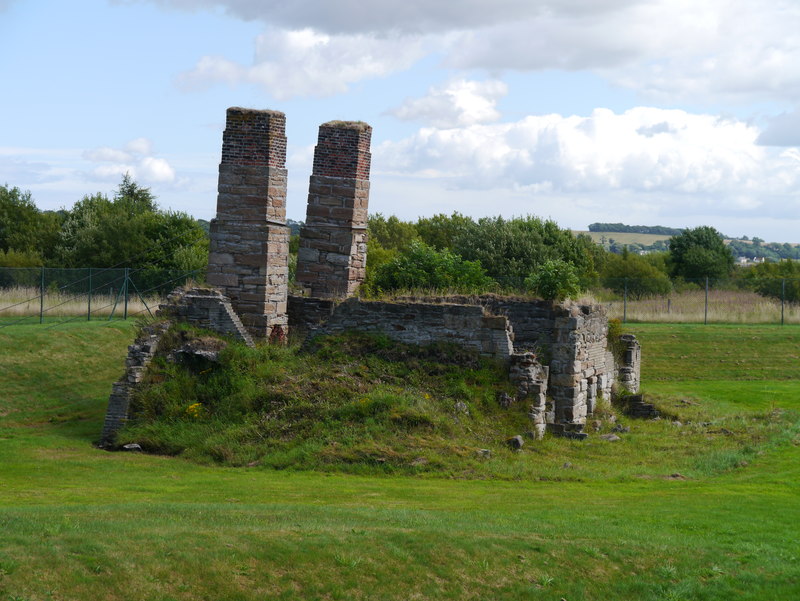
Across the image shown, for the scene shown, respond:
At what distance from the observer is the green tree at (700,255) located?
223 feet

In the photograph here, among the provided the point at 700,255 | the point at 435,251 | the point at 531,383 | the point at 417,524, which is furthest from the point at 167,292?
the point at 700,255

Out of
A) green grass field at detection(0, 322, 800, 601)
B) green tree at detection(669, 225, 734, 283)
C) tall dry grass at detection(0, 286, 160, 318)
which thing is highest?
green tree at detection(669, 225, 734, 283)

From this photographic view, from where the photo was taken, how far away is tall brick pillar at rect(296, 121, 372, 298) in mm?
25047

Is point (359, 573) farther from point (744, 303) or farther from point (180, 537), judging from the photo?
point (744, 303)

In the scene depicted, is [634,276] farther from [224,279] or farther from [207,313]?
[207,313]

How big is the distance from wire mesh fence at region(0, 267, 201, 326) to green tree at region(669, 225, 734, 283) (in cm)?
3959

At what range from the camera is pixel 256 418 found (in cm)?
2066

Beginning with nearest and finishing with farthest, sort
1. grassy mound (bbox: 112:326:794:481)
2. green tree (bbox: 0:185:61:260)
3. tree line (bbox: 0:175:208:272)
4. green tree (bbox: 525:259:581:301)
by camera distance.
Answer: grassy mound (bbox: 112:326:794:481) < green tree (bbox: 525:259:581:301) < tree line (bbox: 0:175:208:272) < green tree (bbox: 0:185:61:260)

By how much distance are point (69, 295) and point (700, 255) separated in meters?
46.0

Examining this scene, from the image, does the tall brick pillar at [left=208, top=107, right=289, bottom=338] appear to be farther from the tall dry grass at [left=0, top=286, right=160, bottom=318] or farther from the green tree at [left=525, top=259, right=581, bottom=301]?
the tall dry grass at [left=0, top=286, right=160, bottom=318]

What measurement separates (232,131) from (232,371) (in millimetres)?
6116

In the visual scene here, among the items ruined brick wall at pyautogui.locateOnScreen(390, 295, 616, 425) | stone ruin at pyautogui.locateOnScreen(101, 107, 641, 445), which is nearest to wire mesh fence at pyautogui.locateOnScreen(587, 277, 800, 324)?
ruined brick wall at pyautogui.locateOnScreen(390, 295, 616, 425)

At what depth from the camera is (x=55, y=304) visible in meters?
36.4

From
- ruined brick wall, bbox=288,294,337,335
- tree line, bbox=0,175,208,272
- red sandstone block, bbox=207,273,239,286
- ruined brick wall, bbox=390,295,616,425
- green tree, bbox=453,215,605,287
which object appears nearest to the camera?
ruined brick wall, bbox=390,295,616,425
